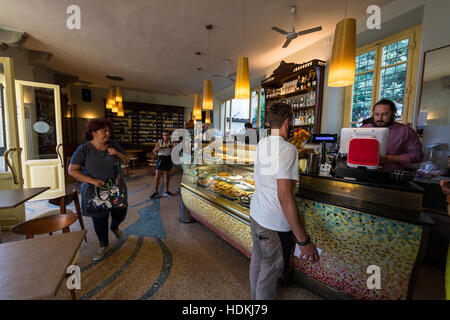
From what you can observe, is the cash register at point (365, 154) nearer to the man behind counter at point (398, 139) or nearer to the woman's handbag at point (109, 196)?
the man behind counter at point (398, 139)

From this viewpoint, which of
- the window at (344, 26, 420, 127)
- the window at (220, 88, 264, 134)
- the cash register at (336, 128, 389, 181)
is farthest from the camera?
the window at (220, 88, 264, 134)

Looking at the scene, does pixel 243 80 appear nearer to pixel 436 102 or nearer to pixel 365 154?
pixel 365 154

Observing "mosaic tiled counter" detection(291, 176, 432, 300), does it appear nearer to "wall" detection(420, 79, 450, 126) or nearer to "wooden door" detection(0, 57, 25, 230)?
"wall" detection(420, 79, 450, 126)

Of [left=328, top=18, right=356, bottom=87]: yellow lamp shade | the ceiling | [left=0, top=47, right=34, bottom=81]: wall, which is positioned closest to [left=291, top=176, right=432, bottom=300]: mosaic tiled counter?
[left=328, top=18, right=356, bottom=87]: yellow lamp shade

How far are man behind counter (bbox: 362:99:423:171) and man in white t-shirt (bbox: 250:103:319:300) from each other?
5.17 feet

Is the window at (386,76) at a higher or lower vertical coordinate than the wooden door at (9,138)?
higher

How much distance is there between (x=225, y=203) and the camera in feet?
7.52

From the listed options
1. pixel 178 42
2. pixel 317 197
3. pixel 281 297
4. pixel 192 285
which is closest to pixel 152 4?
pixel 178 42

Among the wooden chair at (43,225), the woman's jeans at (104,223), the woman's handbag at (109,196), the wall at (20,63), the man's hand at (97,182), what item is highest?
the wall at (20,63)

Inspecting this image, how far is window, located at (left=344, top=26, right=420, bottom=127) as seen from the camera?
3557 mm

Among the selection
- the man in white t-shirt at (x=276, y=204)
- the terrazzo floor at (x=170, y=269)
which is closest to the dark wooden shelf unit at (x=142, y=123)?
the terrazzo floor at (x=170, y=269)

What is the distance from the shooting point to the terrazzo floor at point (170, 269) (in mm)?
1846
